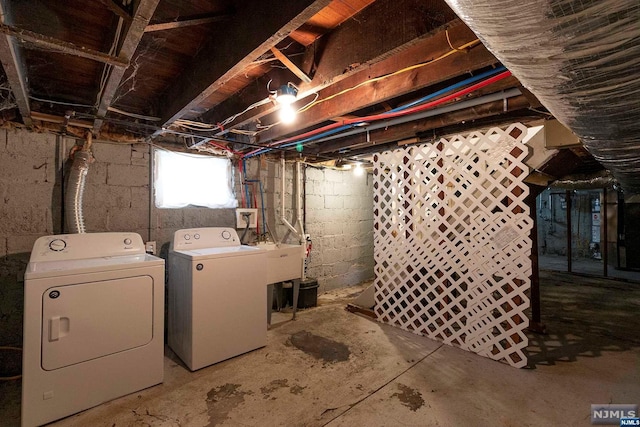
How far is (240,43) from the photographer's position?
4.34 feet

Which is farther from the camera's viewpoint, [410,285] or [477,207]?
[410,285]

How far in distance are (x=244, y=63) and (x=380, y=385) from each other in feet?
7.51

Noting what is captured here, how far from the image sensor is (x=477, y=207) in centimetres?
253

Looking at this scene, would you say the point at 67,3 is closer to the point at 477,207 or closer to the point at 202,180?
the point at 202,180

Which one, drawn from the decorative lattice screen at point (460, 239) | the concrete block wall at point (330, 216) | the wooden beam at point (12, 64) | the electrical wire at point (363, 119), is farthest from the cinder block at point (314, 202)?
the wooden beam at point (12, 64)

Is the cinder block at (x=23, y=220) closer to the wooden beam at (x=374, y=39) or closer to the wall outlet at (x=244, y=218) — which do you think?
the wall outlet at (x=244, y=218)

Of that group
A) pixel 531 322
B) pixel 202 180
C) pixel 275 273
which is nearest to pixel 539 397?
pixel 531 322

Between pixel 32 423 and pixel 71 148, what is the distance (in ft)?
6.64

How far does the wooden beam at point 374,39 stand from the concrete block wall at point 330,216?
2.18 meters

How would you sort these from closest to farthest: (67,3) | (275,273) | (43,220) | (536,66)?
(536,66) → (67,3) → (43,220) → (275,273)

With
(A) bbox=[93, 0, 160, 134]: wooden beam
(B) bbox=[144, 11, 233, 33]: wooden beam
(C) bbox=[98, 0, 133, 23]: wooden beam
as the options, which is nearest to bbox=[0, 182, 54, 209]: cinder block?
(A) bbox=[93, 0, 160, 134]: wooden beam

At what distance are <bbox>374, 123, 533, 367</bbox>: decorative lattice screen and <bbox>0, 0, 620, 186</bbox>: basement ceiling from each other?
15.1 inches

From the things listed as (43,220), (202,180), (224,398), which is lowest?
(224,398)

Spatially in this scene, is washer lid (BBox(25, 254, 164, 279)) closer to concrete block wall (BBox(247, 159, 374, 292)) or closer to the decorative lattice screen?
concrete block wall (BBox(247, 159, 374, 292))
